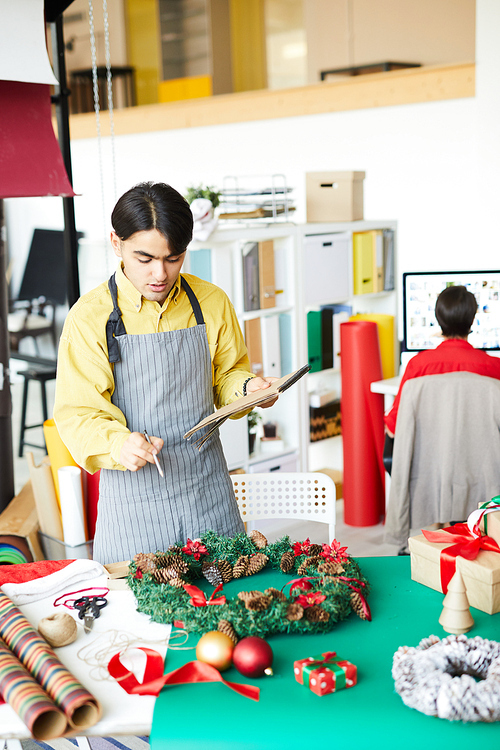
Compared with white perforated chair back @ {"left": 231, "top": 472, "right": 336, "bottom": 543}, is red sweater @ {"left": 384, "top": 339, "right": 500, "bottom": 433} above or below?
above

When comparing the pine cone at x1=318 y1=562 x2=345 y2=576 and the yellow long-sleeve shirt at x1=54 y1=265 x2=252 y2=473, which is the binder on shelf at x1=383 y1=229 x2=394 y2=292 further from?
the pine cone at x1=318 y1=562 x2=345 y2=576

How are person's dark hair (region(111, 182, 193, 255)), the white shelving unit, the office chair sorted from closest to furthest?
1. person's dark hair (region(111, 182, 193, 255))
2. the office chair
3. the white shelving unit

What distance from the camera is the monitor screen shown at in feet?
11.3

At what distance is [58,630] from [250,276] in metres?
2.55

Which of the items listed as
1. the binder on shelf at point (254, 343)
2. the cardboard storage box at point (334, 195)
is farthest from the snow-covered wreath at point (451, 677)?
the cardboard storage box at point (334, 195)

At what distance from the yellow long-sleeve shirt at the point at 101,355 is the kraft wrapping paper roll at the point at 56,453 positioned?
1180 mm

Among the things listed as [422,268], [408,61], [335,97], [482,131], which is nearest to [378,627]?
[482,131]

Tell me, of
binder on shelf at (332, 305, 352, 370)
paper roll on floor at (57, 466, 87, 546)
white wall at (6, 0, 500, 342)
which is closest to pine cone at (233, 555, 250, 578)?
paper roll on floor at (57, 466, 87, 546)

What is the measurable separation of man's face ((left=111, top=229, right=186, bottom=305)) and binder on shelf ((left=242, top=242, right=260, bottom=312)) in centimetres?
190

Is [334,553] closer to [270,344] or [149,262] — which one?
[149,262]

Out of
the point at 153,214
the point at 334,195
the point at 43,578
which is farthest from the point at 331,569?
the point at 334,195

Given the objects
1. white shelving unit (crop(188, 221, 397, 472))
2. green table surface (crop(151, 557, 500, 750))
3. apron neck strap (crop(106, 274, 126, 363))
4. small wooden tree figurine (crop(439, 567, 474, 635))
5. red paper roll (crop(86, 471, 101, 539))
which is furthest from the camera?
white shelving unit (crop(188, 221, 397, 472))

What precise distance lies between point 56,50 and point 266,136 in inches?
135

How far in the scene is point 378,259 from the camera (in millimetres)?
4391
